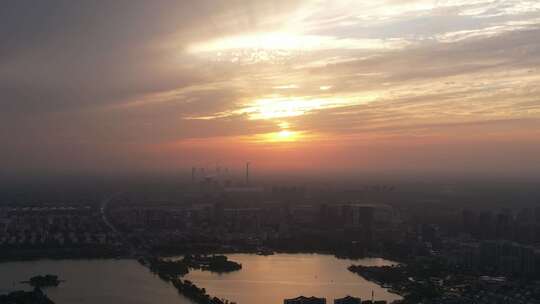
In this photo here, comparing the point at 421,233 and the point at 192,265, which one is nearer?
the point at 192,265

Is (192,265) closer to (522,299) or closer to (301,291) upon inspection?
(301,291)

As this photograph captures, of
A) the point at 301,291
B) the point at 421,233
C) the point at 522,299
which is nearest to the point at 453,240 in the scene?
the point at 421,233

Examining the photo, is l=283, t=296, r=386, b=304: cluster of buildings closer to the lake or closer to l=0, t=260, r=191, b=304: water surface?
the lake

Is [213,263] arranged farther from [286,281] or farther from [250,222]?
[250,222]

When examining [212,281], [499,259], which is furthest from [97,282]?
[499,259]

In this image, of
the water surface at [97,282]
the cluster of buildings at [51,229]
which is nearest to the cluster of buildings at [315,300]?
the water surface at [97,282]

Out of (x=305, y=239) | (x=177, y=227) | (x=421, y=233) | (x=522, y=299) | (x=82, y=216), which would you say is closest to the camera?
(x=522, y=299)

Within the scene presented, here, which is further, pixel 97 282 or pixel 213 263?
pixel 213 263

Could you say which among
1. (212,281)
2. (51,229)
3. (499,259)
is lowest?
(212,281)
